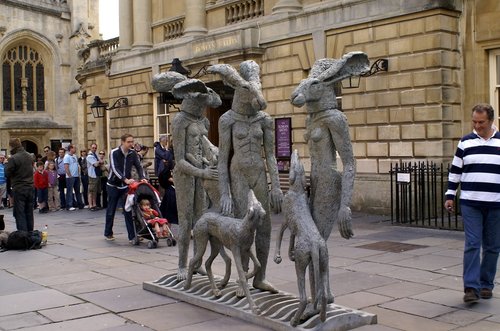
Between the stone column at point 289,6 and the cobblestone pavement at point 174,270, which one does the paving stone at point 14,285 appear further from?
the stone column at point 289,6

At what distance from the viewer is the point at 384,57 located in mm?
14688

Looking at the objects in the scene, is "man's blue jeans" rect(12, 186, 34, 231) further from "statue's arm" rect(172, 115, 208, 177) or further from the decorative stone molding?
the decorative stone molding

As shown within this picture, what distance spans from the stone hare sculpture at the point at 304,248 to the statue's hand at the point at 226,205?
0.88 meters

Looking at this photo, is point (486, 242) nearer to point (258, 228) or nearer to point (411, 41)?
point (258, 228)

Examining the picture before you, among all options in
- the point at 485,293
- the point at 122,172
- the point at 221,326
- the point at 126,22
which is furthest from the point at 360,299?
the point at 126,22

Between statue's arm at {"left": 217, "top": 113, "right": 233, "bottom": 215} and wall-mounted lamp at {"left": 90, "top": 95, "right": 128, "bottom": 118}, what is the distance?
17.5 meters

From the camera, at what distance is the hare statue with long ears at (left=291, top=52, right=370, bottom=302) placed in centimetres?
582

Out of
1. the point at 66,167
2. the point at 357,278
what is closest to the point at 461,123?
the point at 357,278

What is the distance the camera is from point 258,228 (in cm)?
662

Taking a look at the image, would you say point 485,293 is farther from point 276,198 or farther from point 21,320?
point 21,320

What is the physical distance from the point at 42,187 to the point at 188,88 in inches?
535

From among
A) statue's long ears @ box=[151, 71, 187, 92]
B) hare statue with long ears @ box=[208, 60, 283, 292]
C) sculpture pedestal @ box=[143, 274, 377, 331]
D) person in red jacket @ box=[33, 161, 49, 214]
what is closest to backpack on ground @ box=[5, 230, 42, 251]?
sculpture pedestal @ box=[143, 274, 377, 331]

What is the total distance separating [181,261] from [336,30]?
9.47 metres

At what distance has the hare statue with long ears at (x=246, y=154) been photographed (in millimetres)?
6465
